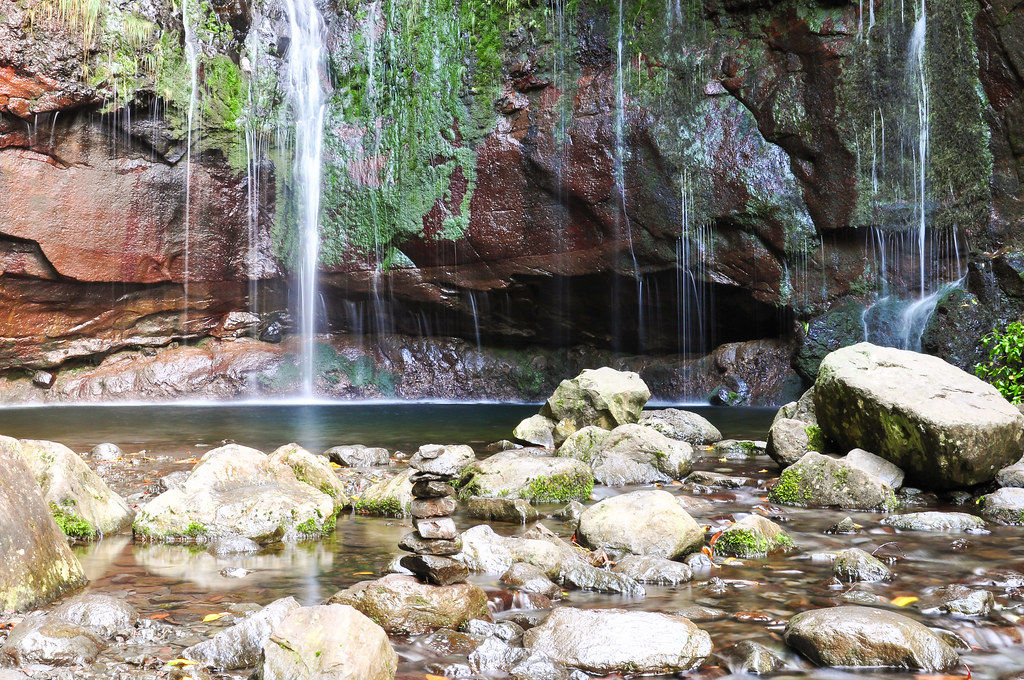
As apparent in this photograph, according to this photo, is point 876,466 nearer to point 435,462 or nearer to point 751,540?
point 751,540

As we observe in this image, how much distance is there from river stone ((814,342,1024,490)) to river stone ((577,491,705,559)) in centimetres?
276

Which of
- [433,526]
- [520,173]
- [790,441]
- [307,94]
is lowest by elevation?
[790,441]

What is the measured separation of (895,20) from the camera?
16031mm

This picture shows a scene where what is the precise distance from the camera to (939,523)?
5.55 m

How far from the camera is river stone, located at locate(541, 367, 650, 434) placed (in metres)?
9.84

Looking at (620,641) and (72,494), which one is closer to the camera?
(620,641)

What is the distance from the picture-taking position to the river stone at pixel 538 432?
33.1ft

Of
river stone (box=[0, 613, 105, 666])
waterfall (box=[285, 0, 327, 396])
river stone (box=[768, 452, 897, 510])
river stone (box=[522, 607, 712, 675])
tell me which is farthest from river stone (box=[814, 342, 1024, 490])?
waterfall (box=[285, 0, 327, 396])

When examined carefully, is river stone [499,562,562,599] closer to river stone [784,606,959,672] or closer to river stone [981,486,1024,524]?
river stone [784,606,959,672]

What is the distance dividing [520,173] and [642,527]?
46.4 feet

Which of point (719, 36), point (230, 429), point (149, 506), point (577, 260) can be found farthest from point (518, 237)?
point (149, 506)

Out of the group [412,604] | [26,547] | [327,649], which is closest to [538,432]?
[412,604]

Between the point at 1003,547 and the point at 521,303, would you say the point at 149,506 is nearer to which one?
the point at 1003,547

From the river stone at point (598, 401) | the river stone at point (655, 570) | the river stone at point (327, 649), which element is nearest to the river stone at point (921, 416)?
the river stone at point (598, 401)
